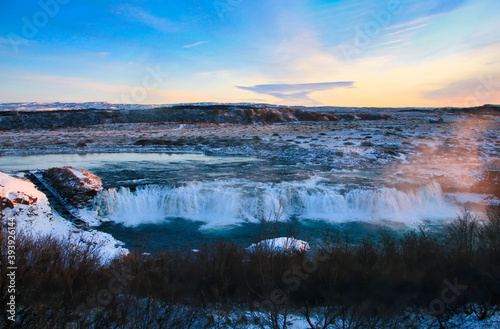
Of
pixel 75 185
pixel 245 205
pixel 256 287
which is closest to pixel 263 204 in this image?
pixel 245 205

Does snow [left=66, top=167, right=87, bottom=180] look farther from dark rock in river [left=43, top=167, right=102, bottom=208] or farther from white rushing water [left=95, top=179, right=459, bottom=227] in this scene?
white rushing water [left=95, top=179, right=459, bottom=227]

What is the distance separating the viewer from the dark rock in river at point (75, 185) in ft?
45.9

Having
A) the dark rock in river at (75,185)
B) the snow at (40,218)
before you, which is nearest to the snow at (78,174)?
the dark rock in river at (75,185)

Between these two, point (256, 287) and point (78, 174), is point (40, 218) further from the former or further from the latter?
point (256, 287)

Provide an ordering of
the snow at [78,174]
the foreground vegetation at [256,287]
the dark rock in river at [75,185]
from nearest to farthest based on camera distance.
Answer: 1. the foreground vegetation at [256,287]
2. the dark rock in river at [75,185]
3. the snow at [78,174]

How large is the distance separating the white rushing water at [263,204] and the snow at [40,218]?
1934 mm

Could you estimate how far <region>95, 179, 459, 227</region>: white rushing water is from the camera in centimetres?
1373

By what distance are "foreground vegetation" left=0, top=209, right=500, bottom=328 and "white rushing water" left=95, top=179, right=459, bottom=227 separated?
6.59 m

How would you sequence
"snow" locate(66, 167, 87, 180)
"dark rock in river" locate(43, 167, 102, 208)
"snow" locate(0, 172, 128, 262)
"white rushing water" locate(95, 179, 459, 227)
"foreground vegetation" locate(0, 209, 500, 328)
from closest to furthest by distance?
"foreground vegetation" locate(0, 209, 500, 328) < "snow" locate(0, 172, 128, 262) < "white rushing water" locate(95, 179, 459, 227) < "dark rock in river" locate(43, 167, 102, 208) < "snow" locate(66, 167, 87, 180)

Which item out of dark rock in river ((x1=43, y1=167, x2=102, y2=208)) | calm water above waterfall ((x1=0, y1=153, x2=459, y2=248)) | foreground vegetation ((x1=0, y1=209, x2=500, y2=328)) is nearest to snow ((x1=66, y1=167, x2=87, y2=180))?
dark rock in river ((x1=43, y1=167, x2=102, y2=208))

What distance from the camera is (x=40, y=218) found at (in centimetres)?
1154

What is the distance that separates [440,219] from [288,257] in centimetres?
1058

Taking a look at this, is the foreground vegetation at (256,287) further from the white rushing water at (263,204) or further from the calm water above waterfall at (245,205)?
the white rushing water at (263,204)

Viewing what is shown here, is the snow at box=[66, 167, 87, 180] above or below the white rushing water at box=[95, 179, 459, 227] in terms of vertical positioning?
above
